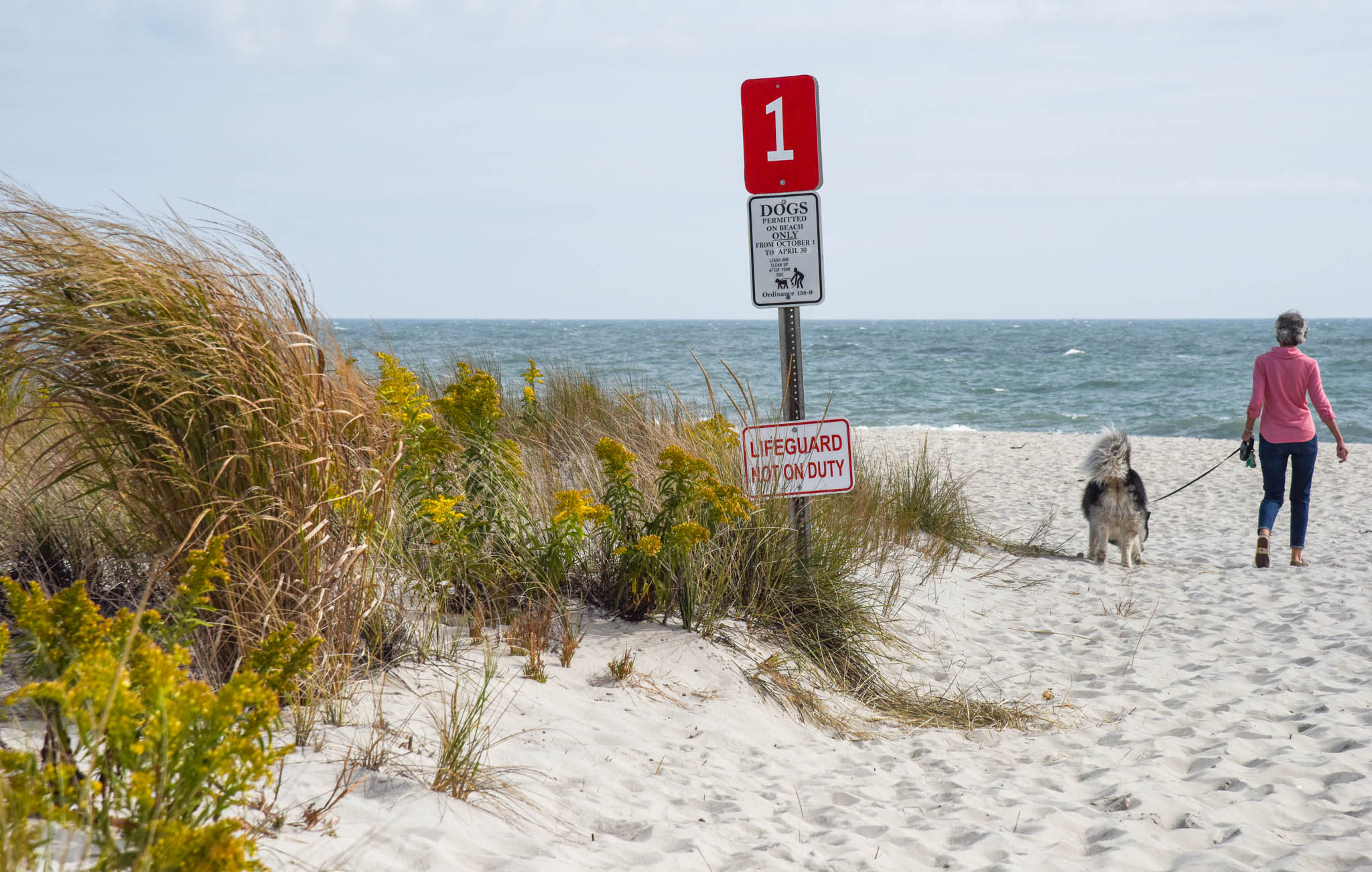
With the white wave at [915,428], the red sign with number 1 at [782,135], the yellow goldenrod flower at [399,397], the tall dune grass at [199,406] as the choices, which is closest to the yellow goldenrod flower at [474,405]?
the yellow goldenrod flower at [399,397]

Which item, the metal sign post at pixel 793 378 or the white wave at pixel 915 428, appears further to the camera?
the white wave at pixel 915 428

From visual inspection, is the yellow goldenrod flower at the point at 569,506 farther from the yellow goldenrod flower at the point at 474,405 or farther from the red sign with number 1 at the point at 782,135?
the red sign with number 1 at the point at 782,135

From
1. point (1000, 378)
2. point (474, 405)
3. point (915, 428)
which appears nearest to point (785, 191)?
point (474, 405)

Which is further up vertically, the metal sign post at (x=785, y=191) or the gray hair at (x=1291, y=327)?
the metal sign post at (x=785, y=191)

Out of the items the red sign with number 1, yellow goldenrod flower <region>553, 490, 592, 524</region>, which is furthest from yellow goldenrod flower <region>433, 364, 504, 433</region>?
the red sign with number 1

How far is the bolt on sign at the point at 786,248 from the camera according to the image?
4.65 meters

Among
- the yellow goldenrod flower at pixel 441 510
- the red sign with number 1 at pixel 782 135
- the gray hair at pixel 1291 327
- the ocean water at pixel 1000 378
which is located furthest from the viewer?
the ocean water at pixel 1000 378

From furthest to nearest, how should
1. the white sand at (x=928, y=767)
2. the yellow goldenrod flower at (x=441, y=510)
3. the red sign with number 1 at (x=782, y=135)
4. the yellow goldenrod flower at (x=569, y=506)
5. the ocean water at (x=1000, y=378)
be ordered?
the ocean water at (x=1000, y=378) → the red sign with number 1 at (x=782, y=135) → the yellow goldenrod flower at (x=569, y=506) → the yellow goldenrod flower at (x=441, y=510) → the white sand at (x=928, y=767)

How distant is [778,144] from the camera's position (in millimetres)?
4668

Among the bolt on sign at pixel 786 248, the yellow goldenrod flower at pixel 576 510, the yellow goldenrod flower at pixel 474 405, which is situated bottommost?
the yellow goldenrod flower at pixel 576 510

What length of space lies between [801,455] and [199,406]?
2.84m

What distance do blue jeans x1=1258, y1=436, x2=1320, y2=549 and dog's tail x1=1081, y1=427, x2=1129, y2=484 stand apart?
1064 millimetres

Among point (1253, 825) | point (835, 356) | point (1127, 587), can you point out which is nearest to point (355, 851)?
point (1253, 825)

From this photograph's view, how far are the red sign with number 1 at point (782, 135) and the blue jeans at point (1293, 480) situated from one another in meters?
5.09
